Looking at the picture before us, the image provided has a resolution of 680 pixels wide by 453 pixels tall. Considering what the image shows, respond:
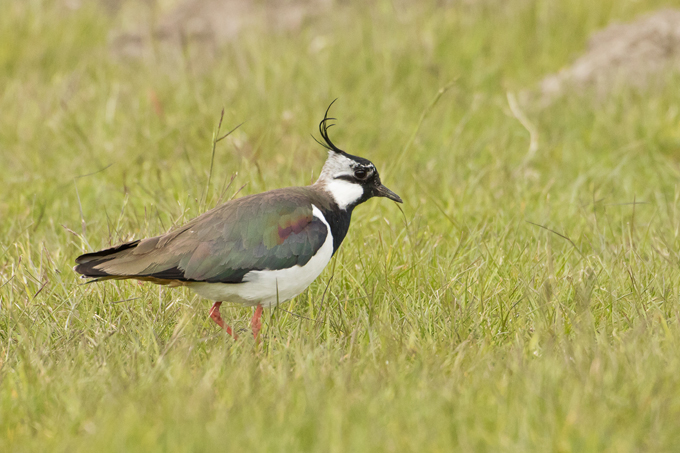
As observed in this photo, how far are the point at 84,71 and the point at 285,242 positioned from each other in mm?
5194

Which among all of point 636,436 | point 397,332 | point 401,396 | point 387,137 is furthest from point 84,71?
point 636,436

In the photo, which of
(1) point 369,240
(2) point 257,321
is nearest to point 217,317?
(2) point 257,321

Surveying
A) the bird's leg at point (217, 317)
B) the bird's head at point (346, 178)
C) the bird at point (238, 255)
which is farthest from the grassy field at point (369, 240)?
the bird's head at point (346, 178)

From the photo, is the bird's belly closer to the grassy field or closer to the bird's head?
the grassy field

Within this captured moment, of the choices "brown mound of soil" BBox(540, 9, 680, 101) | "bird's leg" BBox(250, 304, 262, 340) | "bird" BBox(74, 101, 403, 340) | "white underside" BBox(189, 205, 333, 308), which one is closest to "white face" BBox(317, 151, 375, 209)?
"bird" BBox(74, 101, 403, 340)

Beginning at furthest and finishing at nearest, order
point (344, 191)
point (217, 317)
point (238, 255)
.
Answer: point (344, 191), point (217, 317), point (238, 255)

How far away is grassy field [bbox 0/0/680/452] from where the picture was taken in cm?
285

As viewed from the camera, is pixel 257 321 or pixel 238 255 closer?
pixel 238 255

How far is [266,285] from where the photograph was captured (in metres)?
3.80

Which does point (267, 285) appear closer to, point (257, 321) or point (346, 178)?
point (257, 321)

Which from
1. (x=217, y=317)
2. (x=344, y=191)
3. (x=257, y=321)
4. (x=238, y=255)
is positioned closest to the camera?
(x=238, y=255)

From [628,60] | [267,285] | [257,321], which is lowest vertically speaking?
[628,60]

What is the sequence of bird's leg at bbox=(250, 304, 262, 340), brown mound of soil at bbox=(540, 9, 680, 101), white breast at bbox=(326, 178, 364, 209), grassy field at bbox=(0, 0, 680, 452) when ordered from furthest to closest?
brown mound of soil at bbox=(540, 9, 680, 101), white breast at bbox=(326, 178, 364, 209), bird's leg at bbox=(250, 304, 262, 340), grassy field at bbox=(0, 0, 680, 452)

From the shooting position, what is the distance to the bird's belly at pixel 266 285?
3.79 meters
